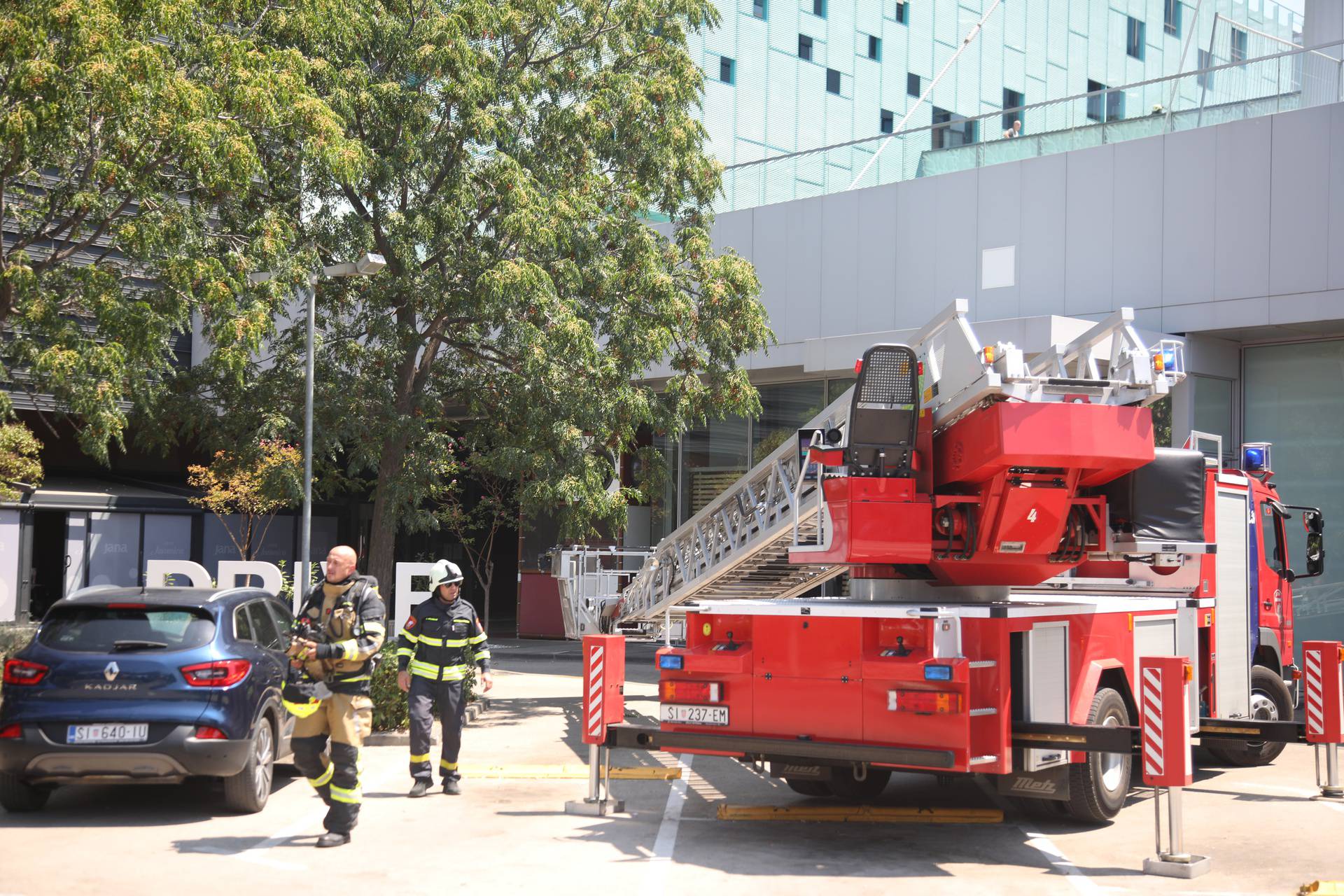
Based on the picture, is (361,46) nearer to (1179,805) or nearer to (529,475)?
(529,475)

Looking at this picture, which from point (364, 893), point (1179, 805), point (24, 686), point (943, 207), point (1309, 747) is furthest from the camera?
point (943, 207)

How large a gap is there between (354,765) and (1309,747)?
1010cm

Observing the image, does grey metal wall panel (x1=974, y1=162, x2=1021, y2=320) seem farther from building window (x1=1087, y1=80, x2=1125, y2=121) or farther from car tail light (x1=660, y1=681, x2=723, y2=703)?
car tail light (x1=660, y1=681, x2=723, y2=703)

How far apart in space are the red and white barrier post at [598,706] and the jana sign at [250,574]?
404 centimetres

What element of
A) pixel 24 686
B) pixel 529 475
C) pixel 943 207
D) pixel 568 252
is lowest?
pixel 24 686

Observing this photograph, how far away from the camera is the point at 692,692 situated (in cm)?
926

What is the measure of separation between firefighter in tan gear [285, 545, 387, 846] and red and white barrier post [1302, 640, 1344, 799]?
23.2ft

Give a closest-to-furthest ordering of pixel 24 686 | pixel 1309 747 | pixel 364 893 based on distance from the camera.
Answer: pixel 364 893
pixel 24 686
pixel 1309 747

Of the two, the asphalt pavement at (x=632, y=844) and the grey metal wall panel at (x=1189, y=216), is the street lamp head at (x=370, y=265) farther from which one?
the grey metal wall panel at (x=1189, y=216)

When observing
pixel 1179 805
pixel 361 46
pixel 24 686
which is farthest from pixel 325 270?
pixel 1179 805

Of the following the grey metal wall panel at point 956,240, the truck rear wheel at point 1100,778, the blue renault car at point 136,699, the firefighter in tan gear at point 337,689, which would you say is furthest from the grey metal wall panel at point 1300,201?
the blue renault car at point 136,699

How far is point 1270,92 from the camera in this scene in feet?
61.5

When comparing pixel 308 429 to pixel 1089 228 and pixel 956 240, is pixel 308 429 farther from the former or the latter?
pixel 1089 228

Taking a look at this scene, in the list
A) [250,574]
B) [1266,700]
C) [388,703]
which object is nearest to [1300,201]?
[1266,700]
